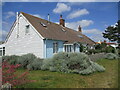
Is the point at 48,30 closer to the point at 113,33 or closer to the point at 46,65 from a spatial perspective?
the point at 46,65

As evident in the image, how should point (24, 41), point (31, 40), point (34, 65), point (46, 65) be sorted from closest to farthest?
point (46, 65)
point (34, 65)
point (31, 40)
point (24, 41)

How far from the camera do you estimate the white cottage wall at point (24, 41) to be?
1611 centimetres

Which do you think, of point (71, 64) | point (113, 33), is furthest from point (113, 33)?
point (71, 64)

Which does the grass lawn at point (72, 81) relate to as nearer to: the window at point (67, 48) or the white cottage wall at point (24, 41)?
the white cottage wall at point (24, 41)

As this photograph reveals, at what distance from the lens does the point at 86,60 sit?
10078 mm

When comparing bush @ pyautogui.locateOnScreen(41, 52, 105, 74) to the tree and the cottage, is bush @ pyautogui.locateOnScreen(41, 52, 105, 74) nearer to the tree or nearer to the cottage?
the cottage

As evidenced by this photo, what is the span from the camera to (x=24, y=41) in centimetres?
1762

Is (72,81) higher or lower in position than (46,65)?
lower

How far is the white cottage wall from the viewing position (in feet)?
52.9

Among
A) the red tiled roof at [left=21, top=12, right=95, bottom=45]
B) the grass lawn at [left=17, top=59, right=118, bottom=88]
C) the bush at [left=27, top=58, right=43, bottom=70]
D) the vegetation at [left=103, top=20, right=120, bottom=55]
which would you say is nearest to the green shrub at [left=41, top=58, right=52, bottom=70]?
the bush at [left=27, top=58, right=43, bottom=70]

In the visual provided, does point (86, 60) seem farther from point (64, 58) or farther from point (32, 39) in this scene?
point (32, 39)

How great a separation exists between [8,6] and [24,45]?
6.01m

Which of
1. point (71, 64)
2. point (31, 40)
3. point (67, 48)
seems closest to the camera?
point (71, 64)

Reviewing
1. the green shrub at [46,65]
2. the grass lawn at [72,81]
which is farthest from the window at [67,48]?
the grass lawn at [72,81]
